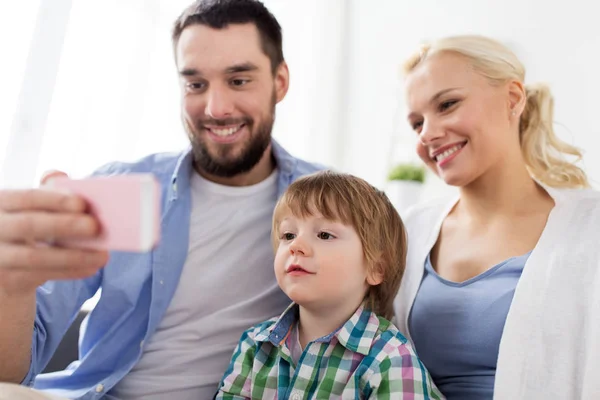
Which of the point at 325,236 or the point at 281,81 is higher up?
the point at 281,81

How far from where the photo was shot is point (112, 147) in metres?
2.08

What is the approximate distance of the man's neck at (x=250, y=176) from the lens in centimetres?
165

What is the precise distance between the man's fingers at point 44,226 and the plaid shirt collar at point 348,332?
684 mm

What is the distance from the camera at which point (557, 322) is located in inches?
48.6

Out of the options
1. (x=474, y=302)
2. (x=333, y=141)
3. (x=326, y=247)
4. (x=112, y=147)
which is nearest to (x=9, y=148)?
(x=112, y=147)

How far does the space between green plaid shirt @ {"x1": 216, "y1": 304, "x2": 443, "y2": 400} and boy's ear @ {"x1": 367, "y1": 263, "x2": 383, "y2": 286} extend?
0.07 meters

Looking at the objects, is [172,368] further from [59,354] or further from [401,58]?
[401,58]

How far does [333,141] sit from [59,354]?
6.44 ft

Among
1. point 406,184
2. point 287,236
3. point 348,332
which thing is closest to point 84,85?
point 287,236

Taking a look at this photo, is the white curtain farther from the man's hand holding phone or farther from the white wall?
the white wall

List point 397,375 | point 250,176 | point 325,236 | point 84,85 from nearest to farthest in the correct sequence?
point 397,375 < point 325,236 < point 250,176 < point 84,85

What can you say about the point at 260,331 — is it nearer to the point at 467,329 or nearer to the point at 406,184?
the point at 467,329

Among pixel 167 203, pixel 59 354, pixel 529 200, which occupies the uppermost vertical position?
pixel 529 200

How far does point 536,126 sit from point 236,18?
2.95ft
